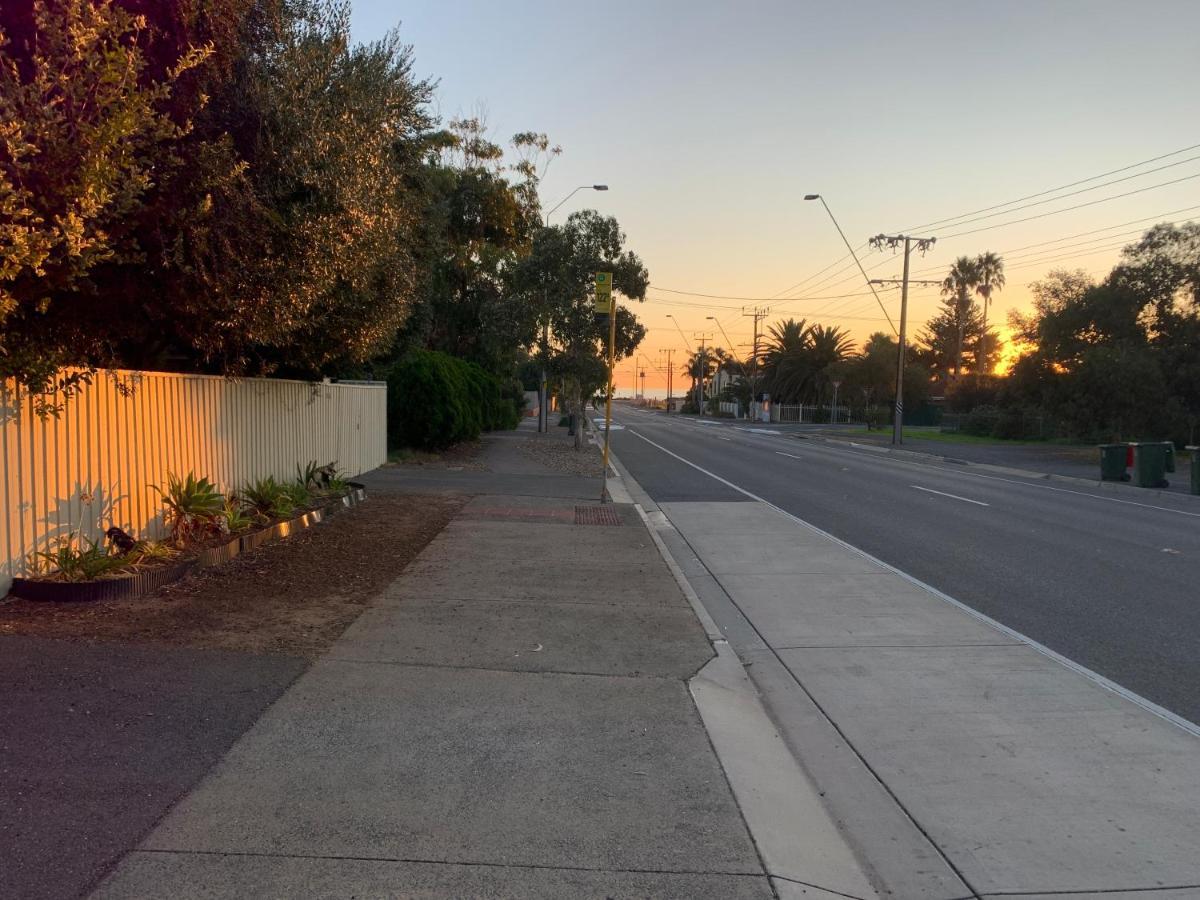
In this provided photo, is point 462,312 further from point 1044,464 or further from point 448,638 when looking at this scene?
point 448,638

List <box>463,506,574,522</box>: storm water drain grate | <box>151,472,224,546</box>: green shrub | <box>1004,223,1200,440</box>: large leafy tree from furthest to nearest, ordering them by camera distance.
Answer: <box>1004,223,1200,440</box>: large leafy tree
<box>463,506,574,522</box>: storm water drain grate
<box>151,472,224,546</box>: green shrub

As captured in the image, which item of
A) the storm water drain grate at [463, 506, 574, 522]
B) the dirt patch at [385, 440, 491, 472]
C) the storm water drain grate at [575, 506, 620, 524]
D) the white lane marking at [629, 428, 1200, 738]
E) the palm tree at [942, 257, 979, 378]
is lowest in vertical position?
the white lane marking at [629, 428, 1200, 738]

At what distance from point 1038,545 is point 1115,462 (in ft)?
43.3

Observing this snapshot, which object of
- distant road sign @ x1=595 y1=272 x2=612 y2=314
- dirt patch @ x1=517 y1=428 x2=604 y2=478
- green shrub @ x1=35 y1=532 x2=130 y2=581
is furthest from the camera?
dirt patch @ x1=517 y1=428 x2=604 y2=478

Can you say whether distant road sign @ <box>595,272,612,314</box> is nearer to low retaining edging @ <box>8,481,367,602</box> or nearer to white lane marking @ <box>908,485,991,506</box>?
low retaining edging @ <box>8,481,367,602</box>

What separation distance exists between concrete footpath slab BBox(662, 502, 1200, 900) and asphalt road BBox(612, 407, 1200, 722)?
2.22 feet

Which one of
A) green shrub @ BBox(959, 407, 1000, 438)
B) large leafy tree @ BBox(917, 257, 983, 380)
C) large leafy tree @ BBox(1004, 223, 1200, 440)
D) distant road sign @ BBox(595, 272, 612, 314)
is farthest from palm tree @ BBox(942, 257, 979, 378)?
distant road sign @ BBox(595, 272, 612, 314)

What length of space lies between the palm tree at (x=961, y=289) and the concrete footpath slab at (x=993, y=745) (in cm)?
8072

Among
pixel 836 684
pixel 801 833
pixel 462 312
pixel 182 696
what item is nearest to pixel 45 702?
pixel 182 696

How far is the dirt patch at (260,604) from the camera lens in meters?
6.02

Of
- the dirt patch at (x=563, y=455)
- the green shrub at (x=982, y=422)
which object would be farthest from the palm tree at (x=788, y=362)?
the dirt patch at (x=563, y=455)

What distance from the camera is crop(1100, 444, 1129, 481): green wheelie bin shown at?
73.7 ft

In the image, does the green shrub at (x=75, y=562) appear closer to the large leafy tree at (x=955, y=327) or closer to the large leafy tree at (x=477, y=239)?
the large leafy tree at (x=477, y=239)

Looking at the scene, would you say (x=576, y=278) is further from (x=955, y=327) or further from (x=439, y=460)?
→ (x=955, y=327)
